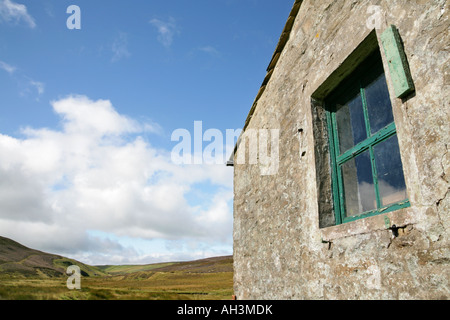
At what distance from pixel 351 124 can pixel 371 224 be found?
119cm

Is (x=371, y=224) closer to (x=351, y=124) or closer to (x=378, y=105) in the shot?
(x=378, y=105)

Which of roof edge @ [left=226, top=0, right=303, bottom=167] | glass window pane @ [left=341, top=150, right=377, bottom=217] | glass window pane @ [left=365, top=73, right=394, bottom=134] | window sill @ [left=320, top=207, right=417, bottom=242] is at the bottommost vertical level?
window sill @ [left=320, top=207, right=417, bottom=242]

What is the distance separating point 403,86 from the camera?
77.4 inches

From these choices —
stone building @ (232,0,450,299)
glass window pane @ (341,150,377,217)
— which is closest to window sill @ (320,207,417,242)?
stone building @ (232,0,450,299)

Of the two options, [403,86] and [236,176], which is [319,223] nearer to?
[403,86]

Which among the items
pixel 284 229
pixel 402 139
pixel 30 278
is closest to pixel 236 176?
pixel 284 229

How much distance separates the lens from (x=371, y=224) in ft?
6.96

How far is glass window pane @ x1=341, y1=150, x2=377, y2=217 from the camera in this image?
2545mm

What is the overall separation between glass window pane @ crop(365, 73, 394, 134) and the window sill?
811 millimetres

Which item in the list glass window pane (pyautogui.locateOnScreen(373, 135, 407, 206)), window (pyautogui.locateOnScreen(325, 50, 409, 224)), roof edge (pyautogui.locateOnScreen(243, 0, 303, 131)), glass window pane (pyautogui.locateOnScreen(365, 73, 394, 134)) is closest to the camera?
glass window pane (pyautogui.locateOnScreen(373, 135, 407, 206))

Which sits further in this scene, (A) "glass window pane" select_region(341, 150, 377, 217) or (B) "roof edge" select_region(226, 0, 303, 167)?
(B) "roof edge" select_region(226, 0, 303, 167)

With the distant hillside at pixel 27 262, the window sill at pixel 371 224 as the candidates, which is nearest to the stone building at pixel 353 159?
the window sill at pixel 371 224

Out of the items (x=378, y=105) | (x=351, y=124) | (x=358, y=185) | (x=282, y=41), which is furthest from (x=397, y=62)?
(x=282, y=41)

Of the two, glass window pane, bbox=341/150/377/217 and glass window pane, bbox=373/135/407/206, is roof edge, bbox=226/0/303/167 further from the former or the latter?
glass window pane, bbox=373/135/407/206
